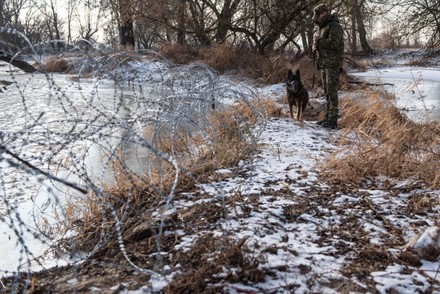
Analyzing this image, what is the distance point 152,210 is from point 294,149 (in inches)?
93.8

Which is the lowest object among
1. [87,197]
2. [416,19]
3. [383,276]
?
[383,276]

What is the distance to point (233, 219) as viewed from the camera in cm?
287

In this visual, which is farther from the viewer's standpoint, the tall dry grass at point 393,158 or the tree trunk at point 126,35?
the tree trunk at point 126,35

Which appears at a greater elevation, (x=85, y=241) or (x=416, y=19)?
(x=416, y=19)

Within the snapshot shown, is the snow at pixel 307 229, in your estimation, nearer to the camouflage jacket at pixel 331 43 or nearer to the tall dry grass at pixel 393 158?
the tall dry grass at pixel 393 158

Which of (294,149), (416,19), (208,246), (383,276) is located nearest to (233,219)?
(208,246)

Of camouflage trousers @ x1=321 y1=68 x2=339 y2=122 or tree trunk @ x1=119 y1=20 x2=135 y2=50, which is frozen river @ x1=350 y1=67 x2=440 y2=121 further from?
tree trunk @ x1=119 y1=20 x2=135 y2=50

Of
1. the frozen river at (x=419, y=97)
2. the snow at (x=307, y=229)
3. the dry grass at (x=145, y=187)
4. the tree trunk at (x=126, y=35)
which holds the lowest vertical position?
the snow at (x=307, y=229)

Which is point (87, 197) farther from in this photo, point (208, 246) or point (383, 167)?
point (383, 167)

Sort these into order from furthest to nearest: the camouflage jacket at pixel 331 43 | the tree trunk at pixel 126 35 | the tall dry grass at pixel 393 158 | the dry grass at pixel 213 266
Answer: the tree trunk at pixel 126 35 → the camouflage jacket at pixel 331 43 → the tall dry grass at pixel 393 158 → the dry grass at pixel 213 266

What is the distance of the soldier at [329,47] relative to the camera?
5.63m

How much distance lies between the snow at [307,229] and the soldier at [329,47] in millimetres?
1777

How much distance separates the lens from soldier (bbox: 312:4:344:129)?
18.5ft

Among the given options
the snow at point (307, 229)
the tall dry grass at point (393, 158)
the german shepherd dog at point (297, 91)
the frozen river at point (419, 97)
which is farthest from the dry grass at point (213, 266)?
the german shepherd dog at point (297, 91)
